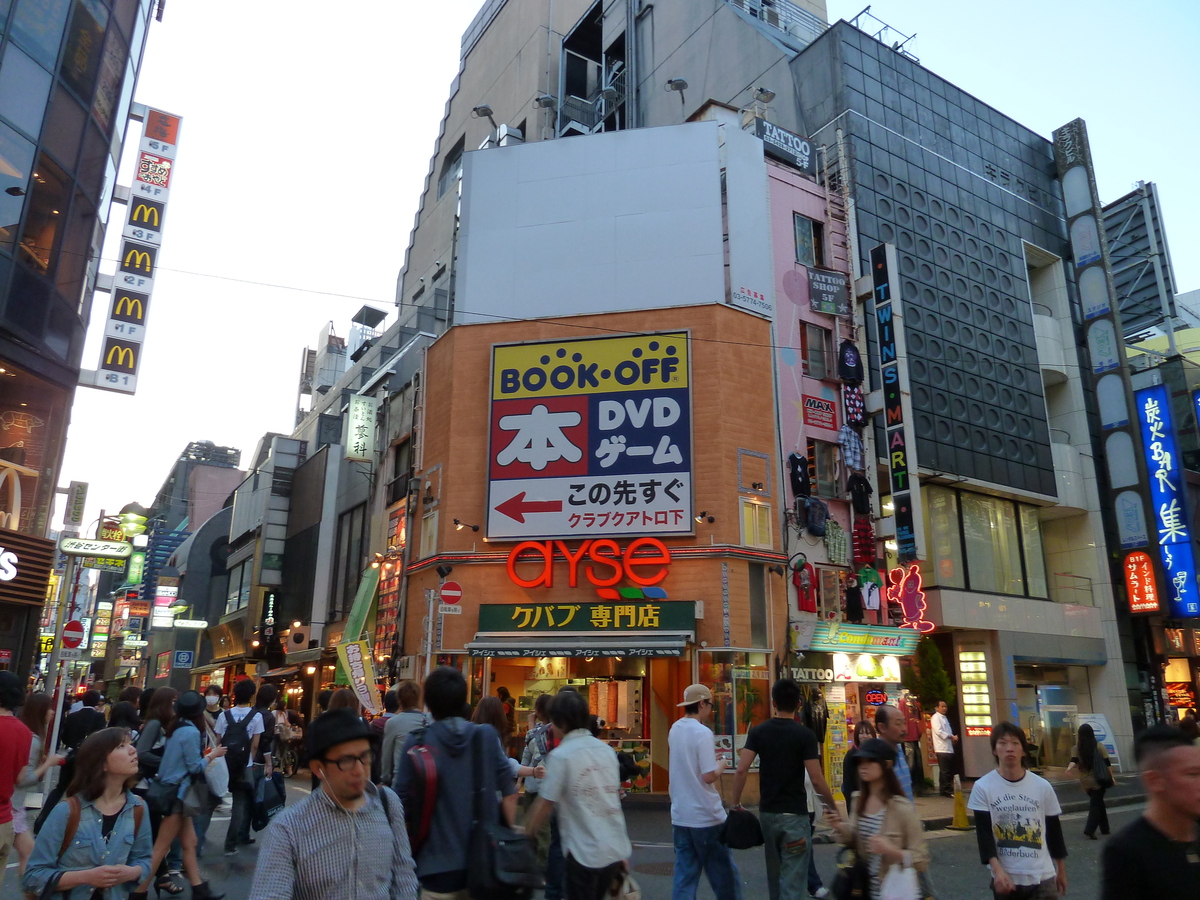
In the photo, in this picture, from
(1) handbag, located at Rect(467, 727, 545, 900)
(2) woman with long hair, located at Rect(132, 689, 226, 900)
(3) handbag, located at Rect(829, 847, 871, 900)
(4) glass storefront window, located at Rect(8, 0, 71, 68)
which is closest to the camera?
(1) handbag, located at Rect(467, 727, 545, 900)

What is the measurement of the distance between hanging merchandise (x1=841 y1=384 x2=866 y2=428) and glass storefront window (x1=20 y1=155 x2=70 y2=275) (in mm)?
17970

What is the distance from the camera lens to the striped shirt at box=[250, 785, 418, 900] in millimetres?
3107

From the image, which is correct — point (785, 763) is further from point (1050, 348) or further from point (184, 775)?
point (1050, 348)

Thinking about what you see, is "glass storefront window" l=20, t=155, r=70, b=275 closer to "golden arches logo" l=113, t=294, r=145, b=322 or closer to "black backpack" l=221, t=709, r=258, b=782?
"golden arches logo" l=113, t=294, r=145, b=322

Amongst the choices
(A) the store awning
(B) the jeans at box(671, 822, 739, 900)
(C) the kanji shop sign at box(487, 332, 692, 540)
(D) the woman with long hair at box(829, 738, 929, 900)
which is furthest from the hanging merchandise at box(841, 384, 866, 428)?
(D) the woman with long hair at box(829, 738, 929, 900)

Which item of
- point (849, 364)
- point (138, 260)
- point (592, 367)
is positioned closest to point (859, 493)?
point (849, 364)

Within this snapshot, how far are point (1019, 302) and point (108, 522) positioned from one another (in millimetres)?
26521

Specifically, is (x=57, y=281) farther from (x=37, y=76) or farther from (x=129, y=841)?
(x=129, y=841)

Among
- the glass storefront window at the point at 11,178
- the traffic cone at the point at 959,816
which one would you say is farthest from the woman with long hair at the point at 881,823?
the glass storefront window at the point at 11,178

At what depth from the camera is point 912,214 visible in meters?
25.7

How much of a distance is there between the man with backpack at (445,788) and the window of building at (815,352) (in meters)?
18.7

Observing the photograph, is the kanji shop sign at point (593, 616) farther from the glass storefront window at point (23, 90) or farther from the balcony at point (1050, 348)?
the balcony at point (1050, 348)

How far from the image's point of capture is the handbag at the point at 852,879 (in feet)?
15.6

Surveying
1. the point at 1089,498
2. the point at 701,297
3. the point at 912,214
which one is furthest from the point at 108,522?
the point at 1089,498
